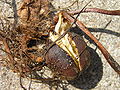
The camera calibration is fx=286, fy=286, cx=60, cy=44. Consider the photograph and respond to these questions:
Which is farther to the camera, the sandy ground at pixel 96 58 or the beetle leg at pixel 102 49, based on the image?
the sandy ground at pixel 96 58

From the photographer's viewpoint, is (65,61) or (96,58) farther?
(96,58)

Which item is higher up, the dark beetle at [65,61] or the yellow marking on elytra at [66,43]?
the yellow marking on elytra at [66,43]

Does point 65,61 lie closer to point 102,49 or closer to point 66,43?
point 66,43

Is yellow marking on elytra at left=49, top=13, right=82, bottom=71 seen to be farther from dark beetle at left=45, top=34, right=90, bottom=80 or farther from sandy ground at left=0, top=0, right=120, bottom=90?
sandy ground at left=0, top=0, right=120, bottom=90

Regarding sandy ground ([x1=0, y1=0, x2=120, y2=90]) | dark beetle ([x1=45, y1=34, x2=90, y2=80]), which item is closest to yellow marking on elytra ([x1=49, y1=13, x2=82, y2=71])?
dark beetle ([x1=45, y1=34, x2=90, y2=80])

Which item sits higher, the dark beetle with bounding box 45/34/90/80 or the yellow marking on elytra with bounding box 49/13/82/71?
the yellow marking on elytra with bounding box 49/13/82/71

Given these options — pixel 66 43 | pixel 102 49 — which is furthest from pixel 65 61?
pixel 102 49

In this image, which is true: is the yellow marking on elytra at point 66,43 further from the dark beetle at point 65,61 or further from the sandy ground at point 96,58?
the sandy ground at point 96,58

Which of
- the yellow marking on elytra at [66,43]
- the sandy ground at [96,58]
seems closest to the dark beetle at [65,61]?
the yellow marking on elytra at [66,43]

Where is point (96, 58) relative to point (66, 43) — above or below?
below
